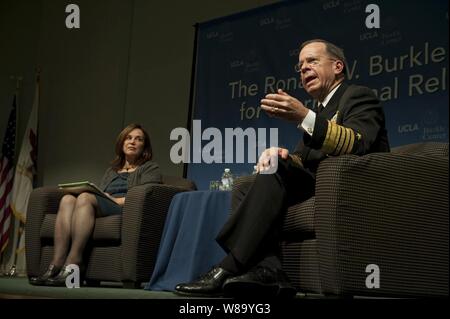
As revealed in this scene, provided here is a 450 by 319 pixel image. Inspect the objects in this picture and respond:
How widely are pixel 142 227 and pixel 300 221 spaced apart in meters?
1.05

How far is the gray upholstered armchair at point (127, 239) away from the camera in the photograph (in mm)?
2689

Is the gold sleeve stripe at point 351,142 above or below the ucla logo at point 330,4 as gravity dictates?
below

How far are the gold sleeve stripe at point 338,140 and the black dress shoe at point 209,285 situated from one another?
1.60 ft

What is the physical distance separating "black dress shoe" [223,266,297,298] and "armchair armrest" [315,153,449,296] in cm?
15

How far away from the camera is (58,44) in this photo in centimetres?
566

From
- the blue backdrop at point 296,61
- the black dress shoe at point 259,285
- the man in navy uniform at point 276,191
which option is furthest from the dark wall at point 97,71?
the black dress shoe at point 259,285

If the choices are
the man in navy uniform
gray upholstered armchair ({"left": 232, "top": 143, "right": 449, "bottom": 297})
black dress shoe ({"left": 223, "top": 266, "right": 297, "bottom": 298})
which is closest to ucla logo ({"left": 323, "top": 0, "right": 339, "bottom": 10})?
the man in navy uniform

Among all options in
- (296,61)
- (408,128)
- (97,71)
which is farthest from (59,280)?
(97,71)

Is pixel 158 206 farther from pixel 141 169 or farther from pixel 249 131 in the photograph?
pixel 249 131

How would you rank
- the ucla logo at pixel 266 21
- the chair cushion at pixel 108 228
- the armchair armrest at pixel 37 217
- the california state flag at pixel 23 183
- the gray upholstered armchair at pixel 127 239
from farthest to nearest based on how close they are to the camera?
1. the california state flag at pixel 23 183
2. the ucla logo at pixel 266 21
3. the armchair armrest at pixel 37 217
4. the chair cushion at pixel 108 228
5. the gray upholstered armchair at pixel 127 239

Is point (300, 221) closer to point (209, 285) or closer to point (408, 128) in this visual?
point (209, 285)

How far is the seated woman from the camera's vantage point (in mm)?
2758

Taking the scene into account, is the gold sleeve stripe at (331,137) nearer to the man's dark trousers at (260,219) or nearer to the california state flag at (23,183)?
the man's dark trousers at (260,219)
